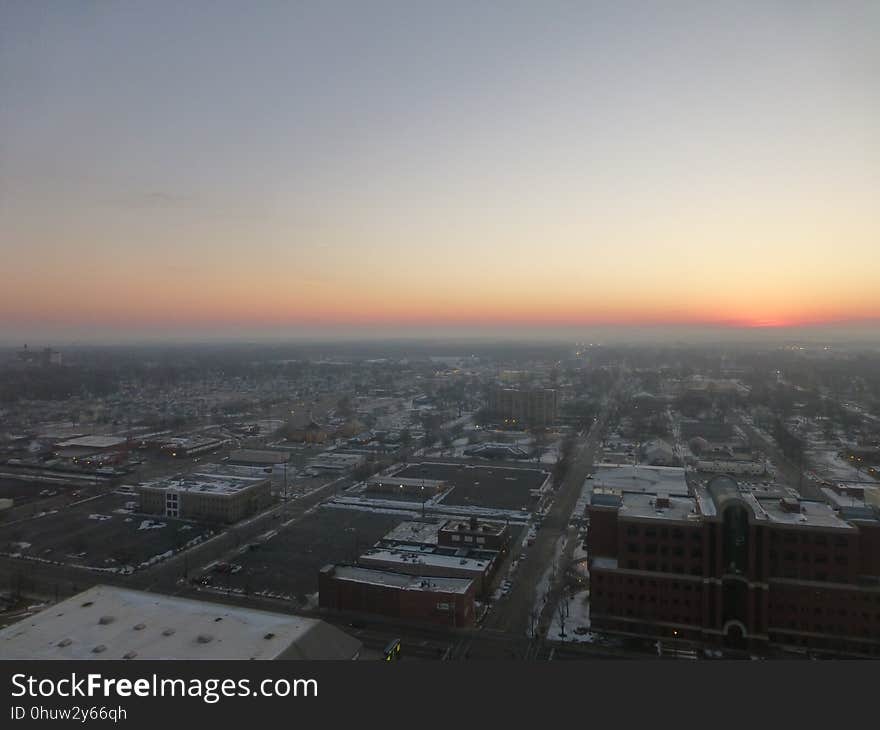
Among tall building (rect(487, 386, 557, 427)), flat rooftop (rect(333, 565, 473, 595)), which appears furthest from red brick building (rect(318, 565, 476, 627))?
tall building (rect(487, 386, 557, 427))

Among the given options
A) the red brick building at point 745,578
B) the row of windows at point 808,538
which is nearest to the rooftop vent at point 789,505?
the red brick building at point 745,578

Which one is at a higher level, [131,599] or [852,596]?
[131,599]

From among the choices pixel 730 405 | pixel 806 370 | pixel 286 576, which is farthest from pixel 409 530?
pixel 806 370

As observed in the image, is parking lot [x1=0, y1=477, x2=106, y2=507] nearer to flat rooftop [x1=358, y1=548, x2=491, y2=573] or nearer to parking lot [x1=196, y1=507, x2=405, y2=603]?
parking lot [x1=196, y1=507, x2=405, y2=603]

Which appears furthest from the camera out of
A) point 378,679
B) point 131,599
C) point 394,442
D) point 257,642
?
point 394,442

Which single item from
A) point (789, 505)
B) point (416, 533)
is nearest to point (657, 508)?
point (789, 505)

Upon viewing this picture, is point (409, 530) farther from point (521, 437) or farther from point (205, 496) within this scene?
point (521, 437)

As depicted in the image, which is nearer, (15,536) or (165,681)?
(165,681)
